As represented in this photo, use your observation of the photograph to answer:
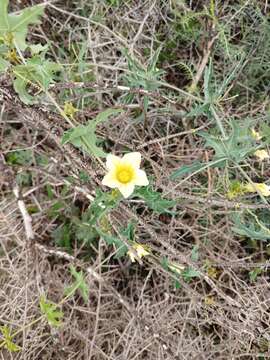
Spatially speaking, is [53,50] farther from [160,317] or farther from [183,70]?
[160,317]

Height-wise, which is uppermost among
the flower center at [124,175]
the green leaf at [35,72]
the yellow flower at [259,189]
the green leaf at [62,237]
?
the green leaf at [35,72]

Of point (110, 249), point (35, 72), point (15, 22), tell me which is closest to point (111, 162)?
point (35, 72)

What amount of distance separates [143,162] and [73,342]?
71 cm

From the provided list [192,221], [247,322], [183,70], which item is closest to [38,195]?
[192,221]

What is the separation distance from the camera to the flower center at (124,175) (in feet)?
4.23

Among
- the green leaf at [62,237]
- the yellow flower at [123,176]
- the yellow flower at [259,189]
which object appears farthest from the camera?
the green leaf at [62,237]

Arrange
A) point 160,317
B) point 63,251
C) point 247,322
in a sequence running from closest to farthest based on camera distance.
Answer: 1. point 247,322
2. point 160,317
3. point 63,251

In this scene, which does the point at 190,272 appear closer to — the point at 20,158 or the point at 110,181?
the point at 110,181

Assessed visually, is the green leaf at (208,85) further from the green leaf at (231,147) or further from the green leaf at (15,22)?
the green leaf at (15,22)

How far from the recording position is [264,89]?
2059mm

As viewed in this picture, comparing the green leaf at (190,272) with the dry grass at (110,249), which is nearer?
the green leaf at (190,272)

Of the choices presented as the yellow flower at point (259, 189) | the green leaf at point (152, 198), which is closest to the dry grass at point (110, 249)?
the yellow flower at point (259, 189)

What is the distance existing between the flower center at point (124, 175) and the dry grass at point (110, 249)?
0.41m

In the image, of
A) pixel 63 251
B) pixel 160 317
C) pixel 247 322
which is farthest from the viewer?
pixel 63 251
